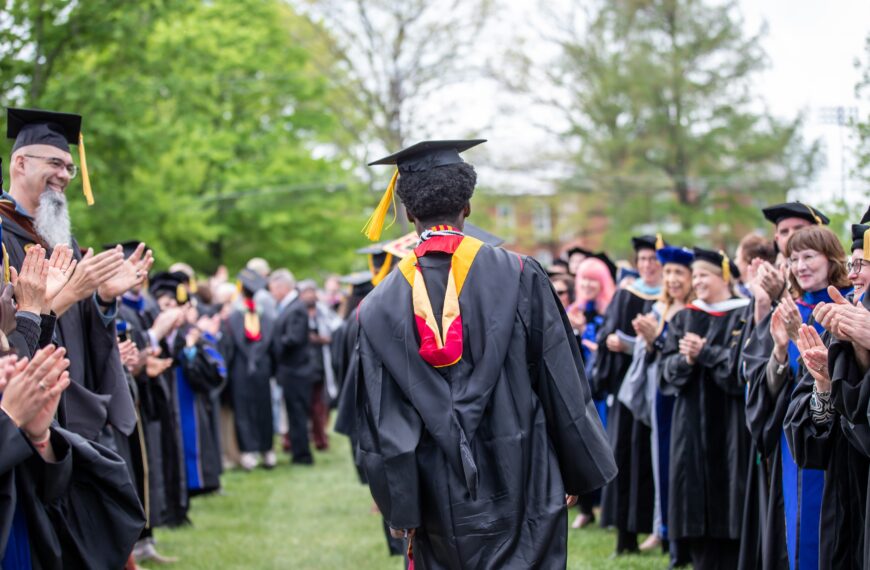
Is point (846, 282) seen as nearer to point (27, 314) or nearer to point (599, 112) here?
point (27, 314)

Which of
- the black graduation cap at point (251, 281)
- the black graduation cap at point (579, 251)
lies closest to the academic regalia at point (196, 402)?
the black graduation cap at point (251, 281)

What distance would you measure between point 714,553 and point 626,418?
165 centimetres

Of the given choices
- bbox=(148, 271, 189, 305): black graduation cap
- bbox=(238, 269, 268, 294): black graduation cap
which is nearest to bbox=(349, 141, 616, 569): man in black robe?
bbox=(148, 271, 189, 305): black graduation cap

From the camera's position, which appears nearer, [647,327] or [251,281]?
[647,327]

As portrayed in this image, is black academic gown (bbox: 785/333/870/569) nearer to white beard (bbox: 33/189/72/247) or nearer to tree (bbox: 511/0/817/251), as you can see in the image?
white beard (bbox: 33/189/72/247)

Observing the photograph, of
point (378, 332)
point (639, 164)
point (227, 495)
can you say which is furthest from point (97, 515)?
point (639, 164)

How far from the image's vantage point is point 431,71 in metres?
30.1

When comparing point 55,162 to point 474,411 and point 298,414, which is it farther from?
point 298,414

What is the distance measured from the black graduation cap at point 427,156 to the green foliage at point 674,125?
2506 centimetres

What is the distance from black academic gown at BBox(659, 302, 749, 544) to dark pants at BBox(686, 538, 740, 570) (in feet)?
0.25

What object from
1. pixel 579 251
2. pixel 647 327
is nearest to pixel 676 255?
pixel 647 327

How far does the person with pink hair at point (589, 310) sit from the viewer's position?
→ 9188 millimetres

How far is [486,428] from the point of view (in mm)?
4039

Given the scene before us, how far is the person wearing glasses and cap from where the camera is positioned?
531cm
